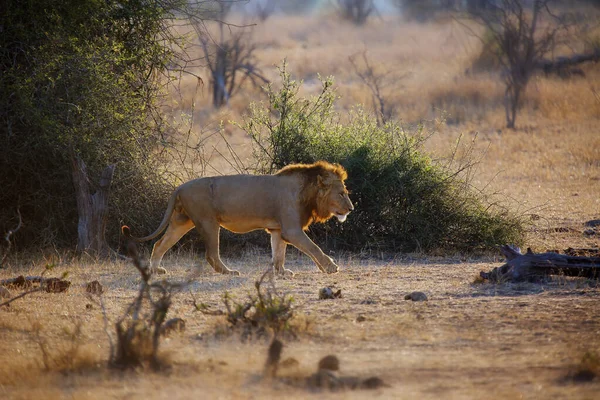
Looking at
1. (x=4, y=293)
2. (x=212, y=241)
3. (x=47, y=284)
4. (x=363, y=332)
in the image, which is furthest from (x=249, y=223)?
(x=363, y=332)

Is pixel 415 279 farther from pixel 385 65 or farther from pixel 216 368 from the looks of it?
pixel 385 65

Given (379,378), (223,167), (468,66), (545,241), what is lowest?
(379,378)

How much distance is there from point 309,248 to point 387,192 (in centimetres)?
274

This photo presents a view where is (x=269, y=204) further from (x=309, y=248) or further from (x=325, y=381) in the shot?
(x=325, y=381)

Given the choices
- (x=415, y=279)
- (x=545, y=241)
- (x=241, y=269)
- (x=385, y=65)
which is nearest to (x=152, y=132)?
(x=241, y=269)

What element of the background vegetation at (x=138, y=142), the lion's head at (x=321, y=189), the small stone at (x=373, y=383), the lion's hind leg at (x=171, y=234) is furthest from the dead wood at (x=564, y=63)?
the small stone at (x=373, y=383)

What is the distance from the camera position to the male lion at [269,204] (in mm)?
9352

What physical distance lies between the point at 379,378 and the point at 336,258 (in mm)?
5919

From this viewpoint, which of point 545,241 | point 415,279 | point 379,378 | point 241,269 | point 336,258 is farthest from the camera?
point 545,241

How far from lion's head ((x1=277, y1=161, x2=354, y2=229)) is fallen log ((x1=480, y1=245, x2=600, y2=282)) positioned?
6.33ft

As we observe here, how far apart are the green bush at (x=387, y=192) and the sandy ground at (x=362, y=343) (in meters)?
2.67

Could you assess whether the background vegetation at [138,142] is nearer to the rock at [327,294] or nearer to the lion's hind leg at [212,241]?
the lion's hind leg at [212,241]

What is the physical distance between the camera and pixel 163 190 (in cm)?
1162

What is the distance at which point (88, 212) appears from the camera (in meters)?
10.8
